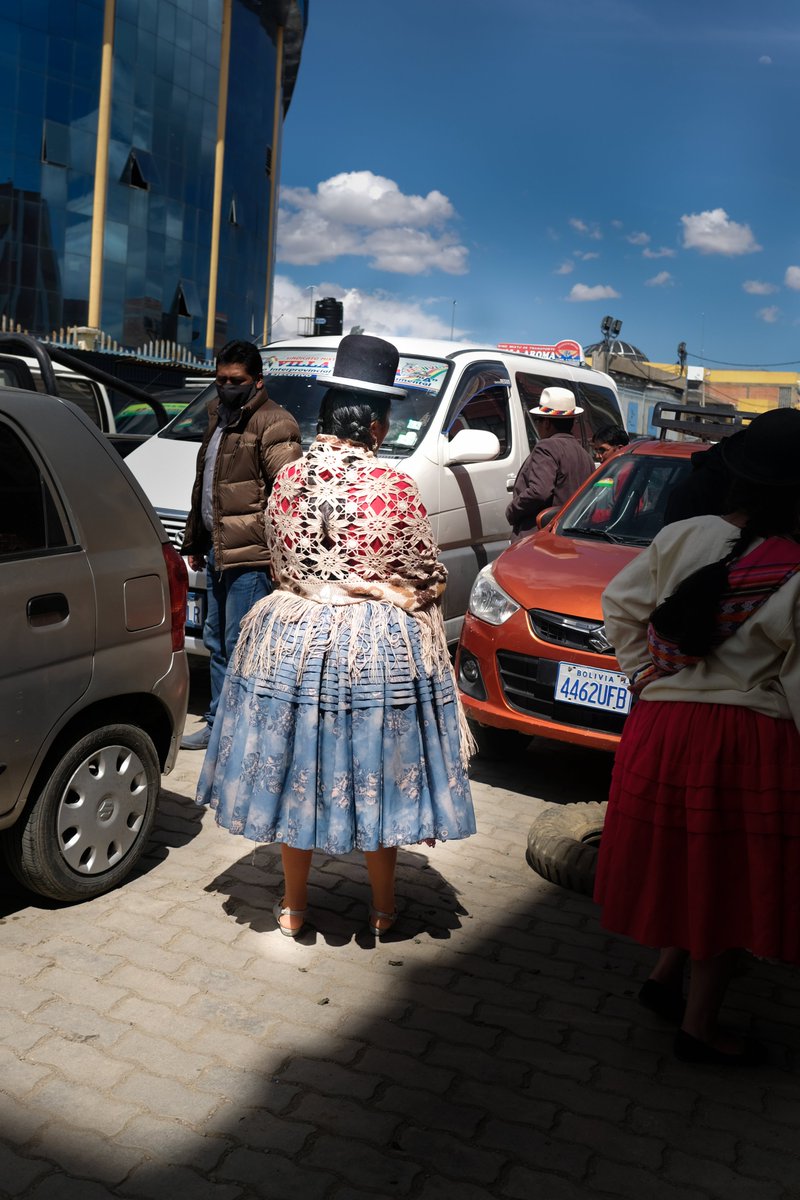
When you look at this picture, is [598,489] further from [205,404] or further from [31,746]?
[31,746]

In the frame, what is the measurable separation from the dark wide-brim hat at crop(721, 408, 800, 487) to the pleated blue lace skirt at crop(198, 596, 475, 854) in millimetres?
1160

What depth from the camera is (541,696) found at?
5.38m

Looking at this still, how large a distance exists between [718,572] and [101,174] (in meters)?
26.8

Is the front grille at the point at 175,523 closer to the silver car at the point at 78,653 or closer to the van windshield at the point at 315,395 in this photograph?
the van windshield at the point at 315,395

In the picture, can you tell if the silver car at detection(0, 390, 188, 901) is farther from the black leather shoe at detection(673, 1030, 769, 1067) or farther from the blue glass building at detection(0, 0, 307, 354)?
the blue glass building at detection(0, 0, 307, 354)

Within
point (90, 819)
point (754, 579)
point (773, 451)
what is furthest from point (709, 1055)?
point (90, 819)

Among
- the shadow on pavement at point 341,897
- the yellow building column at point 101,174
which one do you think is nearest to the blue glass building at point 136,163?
the yellow building column at point 101,174

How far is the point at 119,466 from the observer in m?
4.11

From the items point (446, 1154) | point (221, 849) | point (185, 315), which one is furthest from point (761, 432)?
point (185, 315)

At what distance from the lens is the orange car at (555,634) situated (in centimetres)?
522

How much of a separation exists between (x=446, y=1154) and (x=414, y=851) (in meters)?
2.10

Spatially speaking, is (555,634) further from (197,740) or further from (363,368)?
(363,368)

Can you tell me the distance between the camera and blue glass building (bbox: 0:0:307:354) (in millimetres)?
24875

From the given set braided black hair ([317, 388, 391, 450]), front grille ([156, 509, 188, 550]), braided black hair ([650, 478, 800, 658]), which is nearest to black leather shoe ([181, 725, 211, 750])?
front grille ([156, 509, 188, 550])
